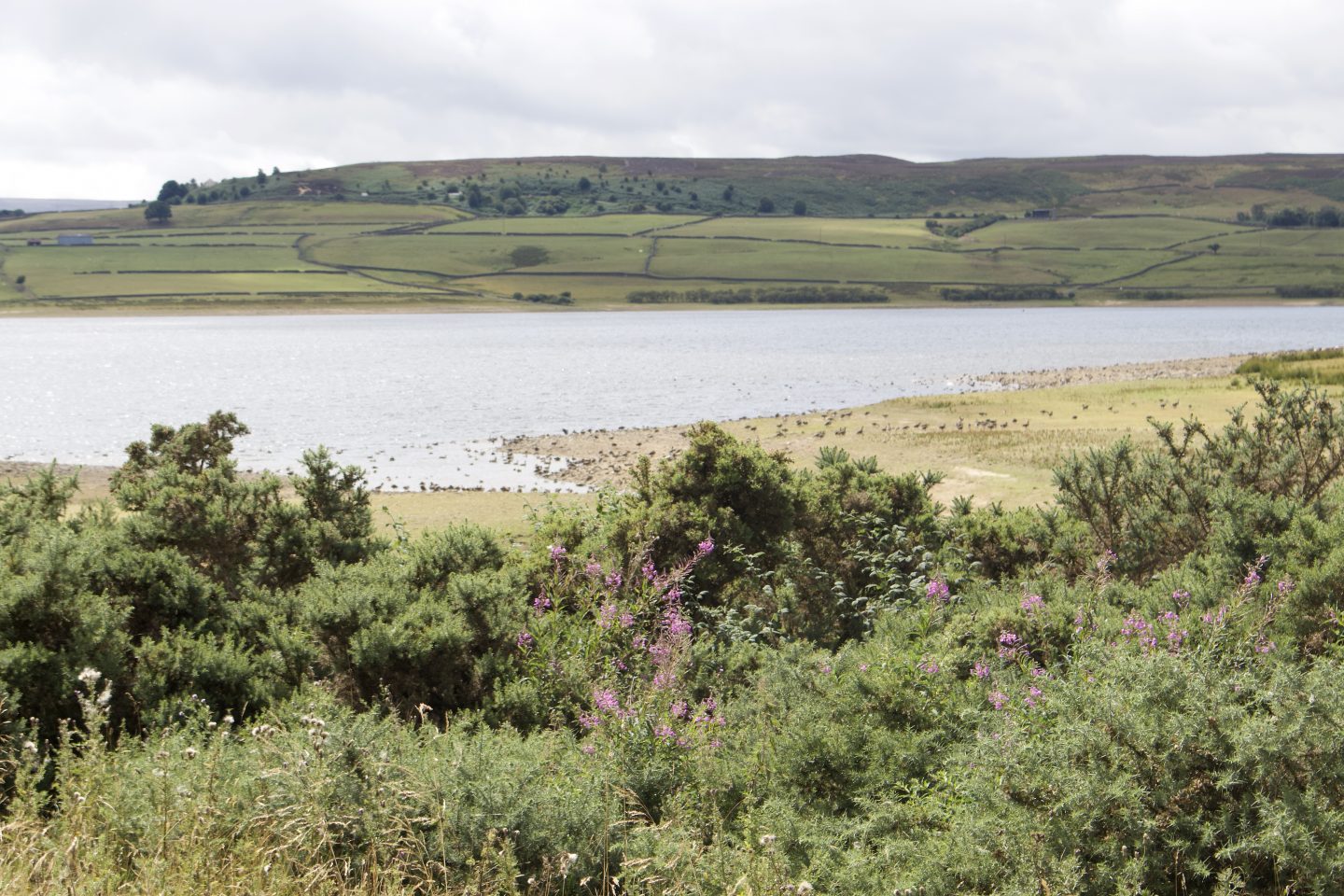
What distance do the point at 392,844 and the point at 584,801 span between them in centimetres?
100

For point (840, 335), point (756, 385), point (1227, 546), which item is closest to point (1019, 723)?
point (1227, 546)

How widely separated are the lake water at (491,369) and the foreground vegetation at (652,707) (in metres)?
24.5

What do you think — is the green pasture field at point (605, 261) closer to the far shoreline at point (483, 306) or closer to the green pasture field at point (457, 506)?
the far shoreline at point (483, 306)

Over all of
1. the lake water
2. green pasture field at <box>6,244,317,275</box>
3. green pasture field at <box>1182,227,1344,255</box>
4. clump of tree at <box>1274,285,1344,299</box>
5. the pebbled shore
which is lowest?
the lake water

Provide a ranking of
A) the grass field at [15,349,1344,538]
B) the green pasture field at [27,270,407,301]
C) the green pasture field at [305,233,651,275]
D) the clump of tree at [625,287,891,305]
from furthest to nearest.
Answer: the green pasture field at [305,233,651,275] < the clump of tree at [625,287,891,305] < the green pasture field at [27,270,407,301] < the grass field at [15,349,1344,538]

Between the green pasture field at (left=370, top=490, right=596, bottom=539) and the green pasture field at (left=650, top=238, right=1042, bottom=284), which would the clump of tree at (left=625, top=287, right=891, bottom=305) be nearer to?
the green pasture field at (left=650, top=238, right=1042, bottom=284)

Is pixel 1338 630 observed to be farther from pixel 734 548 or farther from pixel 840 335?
pixel 840 335

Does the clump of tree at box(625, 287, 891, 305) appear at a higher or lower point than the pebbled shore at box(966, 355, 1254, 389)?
higher

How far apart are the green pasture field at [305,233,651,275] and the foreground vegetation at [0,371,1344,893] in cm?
15590

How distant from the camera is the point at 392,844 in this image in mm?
4816

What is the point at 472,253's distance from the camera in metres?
174

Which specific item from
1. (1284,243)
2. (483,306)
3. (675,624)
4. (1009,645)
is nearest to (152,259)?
(483,306)

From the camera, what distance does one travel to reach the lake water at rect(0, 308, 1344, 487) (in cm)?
4881

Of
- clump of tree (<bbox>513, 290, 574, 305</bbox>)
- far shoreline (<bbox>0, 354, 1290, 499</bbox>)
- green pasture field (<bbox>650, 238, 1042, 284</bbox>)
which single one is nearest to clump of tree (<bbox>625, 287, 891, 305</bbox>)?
green pasture field (<bbox>650, 238, 1042, 284</bbox>)
